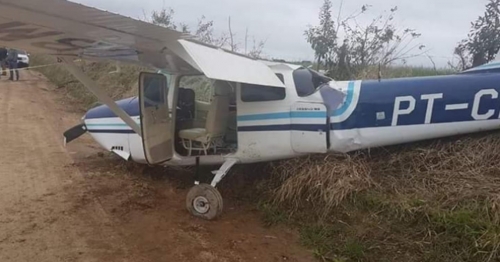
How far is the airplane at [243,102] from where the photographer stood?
4.66 metres

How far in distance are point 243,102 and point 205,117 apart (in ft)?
3.21

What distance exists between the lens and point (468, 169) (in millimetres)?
4895

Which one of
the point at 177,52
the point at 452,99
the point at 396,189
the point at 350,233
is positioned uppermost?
the point at 177,52

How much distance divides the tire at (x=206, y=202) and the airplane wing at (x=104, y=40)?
1.39 metres

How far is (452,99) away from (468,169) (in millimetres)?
789

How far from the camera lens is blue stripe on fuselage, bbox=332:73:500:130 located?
193 inches

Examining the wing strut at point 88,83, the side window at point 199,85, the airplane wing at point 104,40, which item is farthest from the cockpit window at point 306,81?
the wing strut at point 88,83

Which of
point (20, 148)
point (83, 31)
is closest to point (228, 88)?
point (83, 31)

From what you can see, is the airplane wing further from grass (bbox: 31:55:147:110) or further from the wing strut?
grass (bbox: 31:55:147:110)

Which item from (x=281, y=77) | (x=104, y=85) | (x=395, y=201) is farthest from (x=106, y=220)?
(x=104, y=85)

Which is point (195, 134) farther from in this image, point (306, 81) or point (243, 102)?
point (306, 81)

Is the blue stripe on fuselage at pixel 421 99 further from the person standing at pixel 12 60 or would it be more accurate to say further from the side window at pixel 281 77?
the person standing at pixel 12 60

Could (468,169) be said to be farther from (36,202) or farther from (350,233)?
(36,202)

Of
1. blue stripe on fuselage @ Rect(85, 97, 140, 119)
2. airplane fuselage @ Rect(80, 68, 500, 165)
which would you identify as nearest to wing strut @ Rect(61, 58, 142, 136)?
blue stripe on fuselage @ Rect(85, 97, 140, 119)
